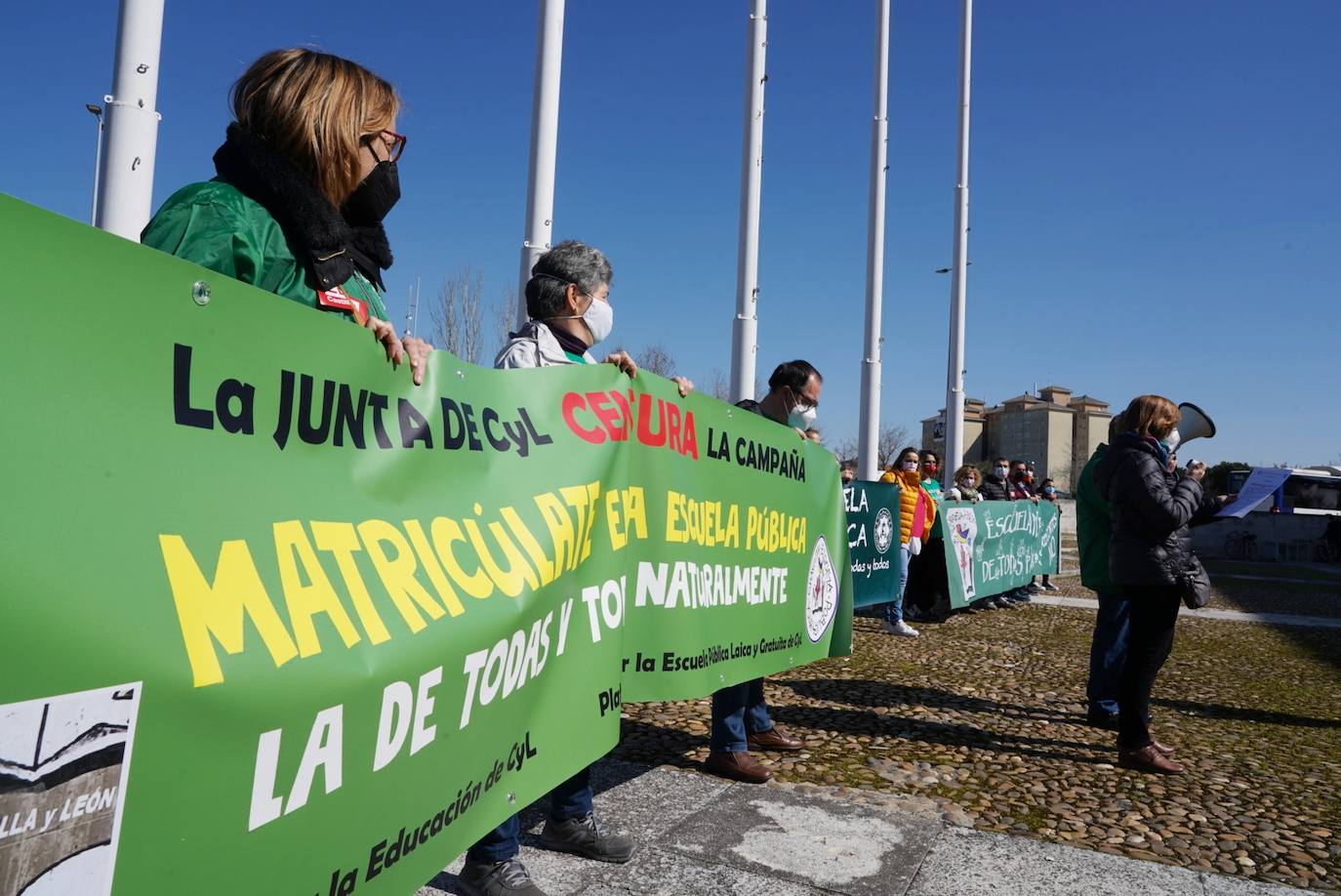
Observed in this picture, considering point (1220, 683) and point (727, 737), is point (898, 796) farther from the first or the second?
point (1220, 683)

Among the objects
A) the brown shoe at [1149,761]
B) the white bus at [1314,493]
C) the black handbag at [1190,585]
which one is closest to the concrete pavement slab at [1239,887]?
the brown shoe at [1149,761]

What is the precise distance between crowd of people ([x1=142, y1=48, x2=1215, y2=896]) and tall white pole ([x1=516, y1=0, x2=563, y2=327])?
100 inches

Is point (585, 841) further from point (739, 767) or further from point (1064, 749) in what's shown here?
point (1064, 749)

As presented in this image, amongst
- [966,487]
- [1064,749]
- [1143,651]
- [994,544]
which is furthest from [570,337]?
[994,544]

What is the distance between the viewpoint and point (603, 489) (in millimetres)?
2709

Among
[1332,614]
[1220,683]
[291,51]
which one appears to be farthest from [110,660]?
[1332,614]

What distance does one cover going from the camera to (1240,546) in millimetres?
30828

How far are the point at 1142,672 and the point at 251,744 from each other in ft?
14.7

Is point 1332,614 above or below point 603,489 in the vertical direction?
below

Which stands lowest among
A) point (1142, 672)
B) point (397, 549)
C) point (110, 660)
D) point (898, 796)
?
point (898, 796)

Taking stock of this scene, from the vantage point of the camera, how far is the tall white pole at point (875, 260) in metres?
13.8

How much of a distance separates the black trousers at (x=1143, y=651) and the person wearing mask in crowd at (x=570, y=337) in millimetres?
2847

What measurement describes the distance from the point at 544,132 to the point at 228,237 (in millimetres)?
5281

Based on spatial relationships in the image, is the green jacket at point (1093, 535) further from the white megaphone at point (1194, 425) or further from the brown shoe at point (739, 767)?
the brown shoe at point (739, 767)
